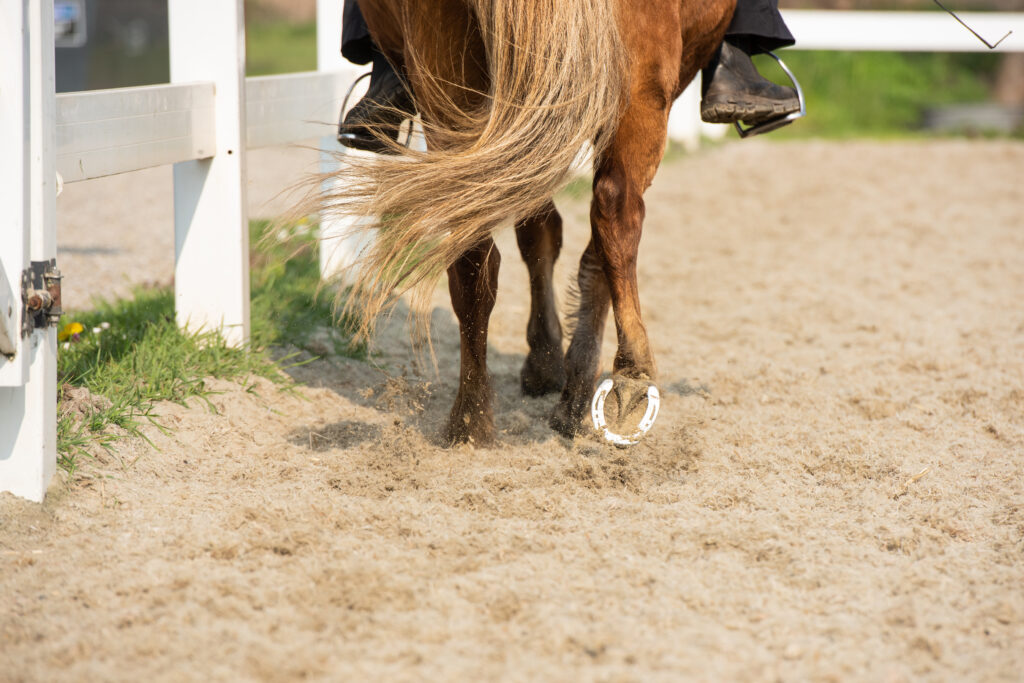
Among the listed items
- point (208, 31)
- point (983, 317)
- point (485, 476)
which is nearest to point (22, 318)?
point (485, 476)

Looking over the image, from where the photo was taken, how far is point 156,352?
9.75 feet

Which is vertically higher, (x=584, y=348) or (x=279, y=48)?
(x=279, y=48)

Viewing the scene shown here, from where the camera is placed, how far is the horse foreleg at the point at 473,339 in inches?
98.0

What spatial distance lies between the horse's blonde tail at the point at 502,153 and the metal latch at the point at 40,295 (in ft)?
2.10

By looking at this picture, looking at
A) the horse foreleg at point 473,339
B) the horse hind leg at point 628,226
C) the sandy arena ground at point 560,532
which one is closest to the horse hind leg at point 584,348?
the sandy arena ground at point 560,532

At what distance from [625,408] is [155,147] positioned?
1586 mm

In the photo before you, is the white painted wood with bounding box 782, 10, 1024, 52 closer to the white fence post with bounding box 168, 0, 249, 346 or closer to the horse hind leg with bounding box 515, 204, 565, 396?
the horse hind leg with bounding box 515, 204, 565, 396

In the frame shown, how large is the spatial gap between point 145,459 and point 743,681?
5.26 ft

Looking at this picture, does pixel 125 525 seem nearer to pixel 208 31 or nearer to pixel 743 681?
pixel 743 681

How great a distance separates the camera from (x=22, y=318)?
2.07 meters

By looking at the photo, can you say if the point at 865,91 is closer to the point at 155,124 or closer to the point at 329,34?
the point at 329,34

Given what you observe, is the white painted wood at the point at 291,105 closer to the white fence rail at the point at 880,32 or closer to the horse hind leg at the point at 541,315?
the horse hind leg at the point at 541,315

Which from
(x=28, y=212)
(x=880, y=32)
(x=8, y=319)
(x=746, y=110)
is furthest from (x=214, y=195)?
(x=880, y=32)

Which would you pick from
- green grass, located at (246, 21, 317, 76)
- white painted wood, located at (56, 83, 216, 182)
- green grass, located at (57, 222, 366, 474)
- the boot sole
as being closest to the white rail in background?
white painted wood, located at (56, 83, 216, 182)
